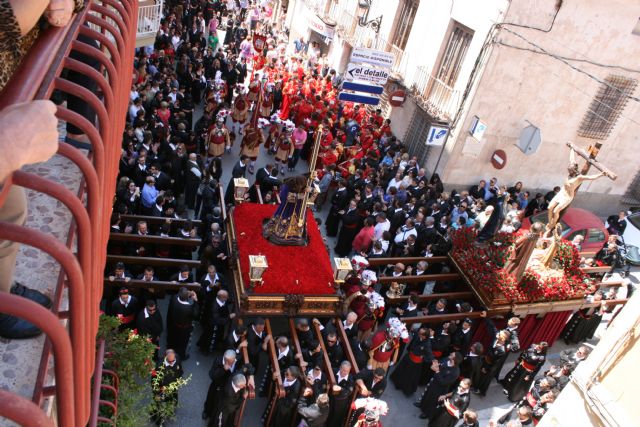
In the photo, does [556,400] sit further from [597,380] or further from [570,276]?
[570,276]

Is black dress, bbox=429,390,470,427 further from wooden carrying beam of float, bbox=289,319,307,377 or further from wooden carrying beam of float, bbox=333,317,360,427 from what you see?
wooden carrying beam of float, bbox=289,319,307,377

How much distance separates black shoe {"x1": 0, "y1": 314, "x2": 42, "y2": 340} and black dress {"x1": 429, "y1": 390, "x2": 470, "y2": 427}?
8.06 metres

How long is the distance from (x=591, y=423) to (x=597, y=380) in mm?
666

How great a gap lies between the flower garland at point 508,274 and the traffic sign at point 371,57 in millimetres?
6459

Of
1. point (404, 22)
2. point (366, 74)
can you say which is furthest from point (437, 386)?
point (404, 22)

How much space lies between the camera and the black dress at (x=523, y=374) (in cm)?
1112

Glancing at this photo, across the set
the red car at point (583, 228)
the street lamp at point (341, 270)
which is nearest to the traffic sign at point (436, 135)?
the red car at point (583, 228)

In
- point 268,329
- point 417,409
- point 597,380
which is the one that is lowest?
point 417,409

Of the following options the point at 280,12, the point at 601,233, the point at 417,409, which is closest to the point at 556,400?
the point at 417,409

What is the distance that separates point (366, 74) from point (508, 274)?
7.81 metres

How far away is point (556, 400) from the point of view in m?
9.04

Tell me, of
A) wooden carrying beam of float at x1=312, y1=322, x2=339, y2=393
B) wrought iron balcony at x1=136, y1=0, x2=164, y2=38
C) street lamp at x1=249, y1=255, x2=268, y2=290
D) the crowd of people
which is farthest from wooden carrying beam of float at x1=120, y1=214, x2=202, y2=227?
wrought iron balcony at x1=136, y1=0, x2=164, y2=38

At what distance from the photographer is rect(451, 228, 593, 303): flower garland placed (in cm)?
1227

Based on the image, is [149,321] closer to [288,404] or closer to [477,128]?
[288,404]
